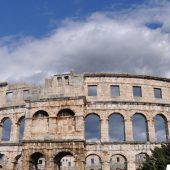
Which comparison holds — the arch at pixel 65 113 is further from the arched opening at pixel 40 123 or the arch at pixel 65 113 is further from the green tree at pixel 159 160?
the green tree at pixel 159 160

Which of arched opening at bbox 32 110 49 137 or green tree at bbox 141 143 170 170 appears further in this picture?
arched opening at bbox 32 110 49 137

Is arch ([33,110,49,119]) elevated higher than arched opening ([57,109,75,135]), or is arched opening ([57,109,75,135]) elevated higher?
arch ([33,110,49,119])

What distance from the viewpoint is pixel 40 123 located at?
23.7 m

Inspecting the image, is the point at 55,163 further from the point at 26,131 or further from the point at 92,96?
the point at 92,96

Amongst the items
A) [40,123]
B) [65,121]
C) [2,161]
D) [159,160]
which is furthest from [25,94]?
[159,160]

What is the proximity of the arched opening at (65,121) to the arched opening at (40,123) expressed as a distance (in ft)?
3.40

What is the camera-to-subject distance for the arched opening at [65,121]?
2295 cm

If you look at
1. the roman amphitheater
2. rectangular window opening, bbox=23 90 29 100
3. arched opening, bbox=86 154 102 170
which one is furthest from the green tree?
arched opening, bbox=86 154 102 170

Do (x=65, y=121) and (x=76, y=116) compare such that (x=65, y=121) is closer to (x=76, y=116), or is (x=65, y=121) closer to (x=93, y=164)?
(x=76, y=116)

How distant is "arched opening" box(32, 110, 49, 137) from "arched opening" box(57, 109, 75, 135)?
1036 mm

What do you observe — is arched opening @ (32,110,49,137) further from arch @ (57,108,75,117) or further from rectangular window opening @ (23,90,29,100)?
rectangular window opening @ (23,90,29,100)

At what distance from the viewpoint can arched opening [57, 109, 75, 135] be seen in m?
23.0

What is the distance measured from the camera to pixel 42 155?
22375 mm

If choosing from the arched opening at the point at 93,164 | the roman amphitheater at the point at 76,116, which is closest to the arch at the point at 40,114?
the roman amphitheater at the point at 76,116
